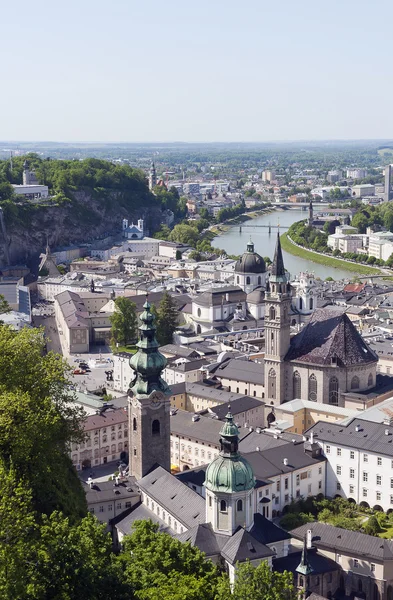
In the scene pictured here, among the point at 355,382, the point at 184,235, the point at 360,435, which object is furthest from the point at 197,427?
the point at 184,235

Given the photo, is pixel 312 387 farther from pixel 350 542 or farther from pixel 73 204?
pixel 73 204

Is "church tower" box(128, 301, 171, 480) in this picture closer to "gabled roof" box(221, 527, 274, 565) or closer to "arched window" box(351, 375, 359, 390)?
Answer: "gabled roof" box(221, 527, 274, 565)

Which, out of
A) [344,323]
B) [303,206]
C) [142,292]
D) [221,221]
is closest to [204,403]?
[344,323]

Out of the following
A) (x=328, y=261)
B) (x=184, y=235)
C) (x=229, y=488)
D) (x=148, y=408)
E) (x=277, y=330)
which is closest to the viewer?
(x=229, y=488)

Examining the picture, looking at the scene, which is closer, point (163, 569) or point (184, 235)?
point (163, 569)

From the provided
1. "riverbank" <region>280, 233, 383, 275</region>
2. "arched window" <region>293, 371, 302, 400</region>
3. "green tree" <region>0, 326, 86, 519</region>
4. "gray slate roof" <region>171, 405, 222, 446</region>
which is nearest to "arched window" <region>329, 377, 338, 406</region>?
"arched window" <region>293, 371, 302, 400</region>

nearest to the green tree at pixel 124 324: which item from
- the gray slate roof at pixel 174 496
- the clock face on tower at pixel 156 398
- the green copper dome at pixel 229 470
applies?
the clock face on tower at pixel 156 398

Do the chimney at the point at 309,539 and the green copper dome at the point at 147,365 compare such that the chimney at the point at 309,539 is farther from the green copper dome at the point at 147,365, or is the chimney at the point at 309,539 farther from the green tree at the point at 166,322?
the green tree at the point at 166,322

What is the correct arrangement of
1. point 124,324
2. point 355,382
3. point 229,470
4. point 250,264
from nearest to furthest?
point 229,470 → point 355,382 → point 124,324 → point 250,264
